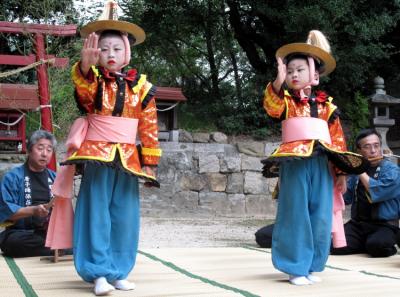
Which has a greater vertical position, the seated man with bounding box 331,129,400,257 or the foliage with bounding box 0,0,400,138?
the foliage with bounding box 0,0,400,138

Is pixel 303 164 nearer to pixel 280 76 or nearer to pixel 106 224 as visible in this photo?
pixel 280 76

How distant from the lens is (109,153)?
3143mm

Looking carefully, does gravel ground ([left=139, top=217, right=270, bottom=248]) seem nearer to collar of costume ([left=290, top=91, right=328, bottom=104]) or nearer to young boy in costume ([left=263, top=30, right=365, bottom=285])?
young boy in costume ([left=263, top=30, right=365, bottom=285])

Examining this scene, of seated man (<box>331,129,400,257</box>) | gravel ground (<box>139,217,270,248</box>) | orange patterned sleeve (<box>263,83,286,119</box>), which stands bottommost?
gravel ground (<box>139,217,270,248</box>)

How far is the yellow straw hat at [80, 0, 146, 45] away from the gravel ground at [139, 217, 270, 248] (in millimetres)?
2870

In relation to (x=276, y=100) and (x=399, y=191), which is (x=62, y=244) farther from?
(x=399, y=191)

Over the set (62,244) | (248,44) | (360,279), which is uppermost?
(248,44)

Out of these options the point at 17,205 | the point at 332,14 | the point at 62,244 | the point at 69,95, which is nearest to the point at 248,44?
the point at 332,14

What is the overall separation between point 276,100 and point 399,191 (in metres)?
1.84

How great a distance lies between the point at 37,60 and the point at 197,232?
115 inches

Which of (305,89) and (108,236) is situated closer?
(108,236)

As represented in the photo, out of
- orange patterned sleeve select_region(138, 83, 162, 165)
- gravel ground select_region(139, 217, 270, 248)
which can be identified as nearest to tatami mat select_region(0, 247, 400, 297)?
orange patterned sleeve select_region(138, 83, 162, 165)

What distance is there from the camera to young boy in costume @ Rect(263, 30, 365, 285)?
3.43 m

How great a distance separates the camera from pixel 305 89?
144 inches
